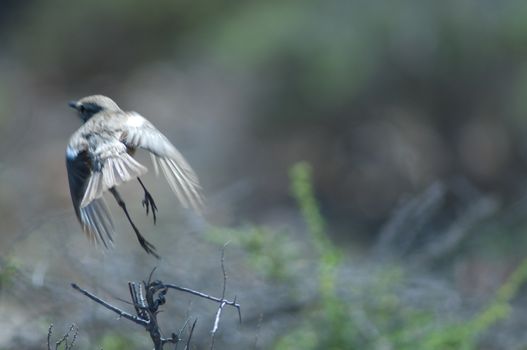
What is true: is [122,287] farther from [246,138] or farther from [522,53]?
[246,138]

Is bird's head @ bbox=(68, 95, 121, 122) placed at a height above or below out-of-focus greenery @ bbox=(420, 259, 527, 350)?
above

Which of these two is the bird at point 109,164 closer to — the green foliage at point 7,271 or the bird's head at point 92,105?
the bird's head at point 92,105

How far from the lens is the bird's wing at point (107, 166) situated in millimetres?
3766

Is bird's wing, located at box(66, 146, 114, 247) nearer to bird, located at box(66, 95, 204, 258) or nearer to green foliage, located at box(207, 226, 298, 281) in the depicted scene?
bird, located at box(66, 95, 204, 258)

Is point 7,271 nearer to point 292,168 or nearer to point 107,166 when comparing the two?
point 107,166

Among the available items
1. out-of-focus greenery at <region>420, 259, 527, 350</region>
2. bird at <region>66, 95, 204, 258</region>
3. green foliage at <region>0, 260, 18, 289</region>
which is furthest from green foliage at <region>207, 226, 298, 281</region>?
bird at <region>66, 95, 204, 258</region>

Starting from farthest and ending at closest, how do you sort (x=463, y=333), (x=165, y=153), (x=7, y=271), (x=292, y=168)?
(x=292, y=168) → (x=463, y=333) → (x=7, y=271) → (x=165, y=153)

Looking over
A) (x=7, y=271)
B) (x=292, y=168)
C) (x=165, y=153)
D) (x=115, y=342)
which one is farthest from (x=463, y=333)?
(x=7, y=271)

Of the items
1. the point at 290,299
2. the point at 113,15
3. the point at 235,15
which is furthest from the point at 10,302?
the point at 113,15

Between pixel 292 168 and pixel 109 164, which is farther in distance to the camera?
pixel 292 168

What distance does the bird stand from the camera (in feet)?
12.5

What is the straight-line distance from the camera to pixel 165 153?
3805mm

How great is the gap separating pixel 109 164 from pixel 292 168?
1.95m

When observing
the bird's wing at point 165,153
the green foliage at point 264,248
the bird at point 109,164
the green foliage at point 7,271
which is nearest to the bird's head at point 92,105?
the bird at point 109,164
